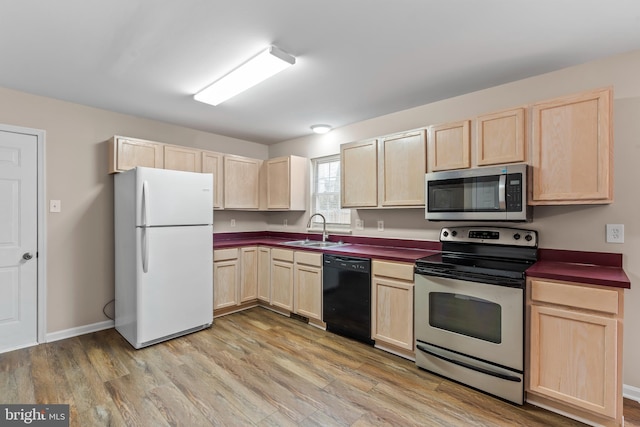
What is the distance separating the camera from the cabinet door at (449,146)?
257 centimetres

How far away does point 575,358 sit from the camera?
1863mm

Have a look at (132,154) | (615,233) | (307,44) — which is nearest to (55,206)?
(132,154)

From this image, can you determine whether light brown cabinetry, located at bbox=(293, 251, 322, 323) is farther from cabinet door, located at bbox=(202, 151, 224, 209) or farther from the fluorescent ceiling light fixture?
the fluorescent ceiling light fixture

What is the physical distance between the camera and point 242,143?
4.68 metres

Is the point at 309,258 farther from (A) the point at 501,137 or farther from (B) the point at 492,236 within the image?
(A) the point at 501,137

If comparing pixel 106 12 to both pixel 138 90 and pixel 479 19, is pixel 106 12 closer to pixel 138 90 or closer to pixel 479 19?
pixel 138 90

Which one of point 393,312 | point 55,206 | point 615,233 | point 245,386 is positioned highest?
point 55,206

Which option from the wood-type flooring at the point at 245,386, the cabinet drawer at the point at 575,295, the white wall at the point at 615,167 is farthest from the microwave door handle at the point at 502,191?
the wood-type flooring at the point at 245,386

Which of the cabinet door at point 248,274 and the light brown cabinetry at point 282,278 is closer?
the light brown cabinetry at point 282,278

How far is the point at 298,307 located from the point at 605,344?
2663mm

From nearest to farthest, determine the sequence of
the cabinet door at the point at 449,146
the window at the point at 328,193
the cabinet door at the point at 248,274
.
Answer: the cabinet door at the point at 449,146 < the cabinet door at the point at 248,274 < the window at the point at 328,193

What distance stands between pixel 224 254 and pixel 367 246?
69.7 inches

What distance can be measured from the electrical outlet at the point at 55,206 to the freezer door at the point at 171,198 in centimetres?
95

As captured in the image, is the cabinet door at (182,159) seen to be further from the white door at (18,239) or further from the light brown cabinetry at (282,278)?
the light brown cabinetry at (282,278)
